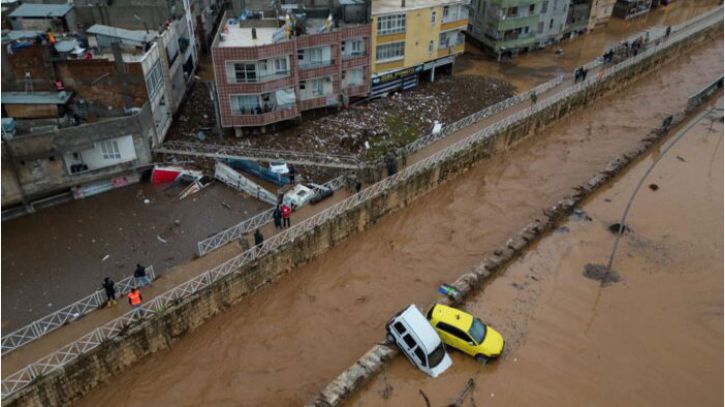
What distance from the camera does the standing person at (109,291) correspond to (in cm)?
1905

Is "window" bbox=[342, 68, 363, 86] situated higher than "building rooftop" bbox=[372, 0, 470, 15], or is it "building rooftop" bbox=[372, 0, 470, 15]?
"building rooftop" bbox=[372, 0, 470, 15]

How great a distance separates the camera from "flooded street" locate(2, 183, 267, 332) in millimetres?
21797

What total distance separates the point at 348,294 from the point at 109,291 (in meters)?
10.3

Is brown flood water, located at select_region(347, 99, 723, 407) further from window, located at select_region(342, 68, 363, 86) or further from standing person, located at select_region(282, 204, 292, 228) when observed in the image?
window, located at select_region(342, 68, 363, 86)

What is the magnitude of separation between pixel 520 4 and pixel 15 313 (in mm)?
47193

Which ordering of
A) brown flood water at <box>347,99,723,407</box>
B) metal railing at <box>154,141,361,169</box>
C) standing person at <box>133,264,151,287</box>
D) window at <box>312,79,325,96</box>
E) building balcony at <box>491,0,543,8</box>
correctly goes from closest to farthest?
brown flood water at <box>347,99,723,407</box>, standing person at <box>133,264,151,287</box>, metal railing at <box>154,141,361,169</box>, window at <box>312,79,325,96</box>, building balcony at <box>491,0,543,8</box>

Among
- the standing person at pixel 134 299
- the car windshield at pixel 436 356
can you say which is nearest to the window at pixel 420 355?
the car windshield at pixel 436 356

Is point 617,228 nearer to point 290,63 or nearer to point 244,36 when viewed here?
point 290,63

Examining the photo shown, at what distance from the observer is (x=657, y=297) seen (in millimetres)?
24000

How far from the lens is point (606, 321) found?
74.3 ft

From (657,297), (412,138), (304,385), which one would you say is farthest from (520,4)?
(304,385)

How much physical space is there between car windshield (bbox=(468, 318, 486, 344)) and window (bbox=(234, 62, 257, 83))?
19.8 meters

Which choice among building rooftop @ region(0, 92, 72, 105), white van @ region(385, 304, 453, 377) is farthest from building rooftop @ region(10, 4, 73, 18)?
white van @ region(385, 304, 453, 377)

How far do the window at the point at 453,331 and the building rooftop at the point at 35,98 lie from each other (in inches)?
919
